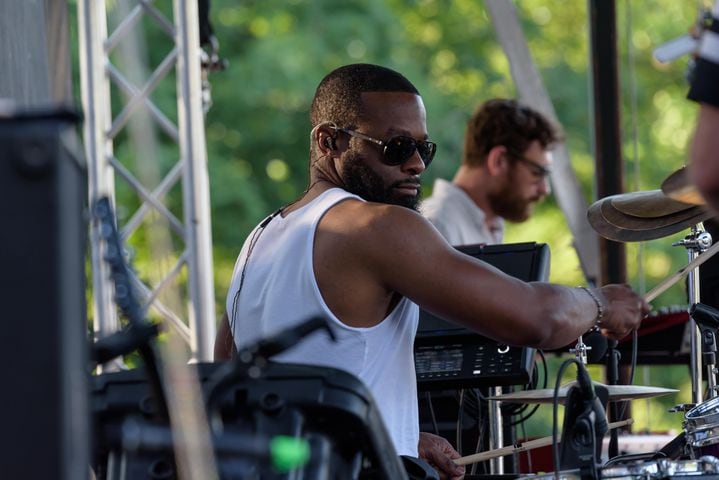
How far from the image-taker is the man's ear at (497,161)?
6270mm

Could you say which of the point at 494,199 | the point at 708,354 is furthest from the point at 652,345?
the point at 494,199

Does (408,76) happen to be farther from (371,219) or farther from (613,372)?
(371,219)

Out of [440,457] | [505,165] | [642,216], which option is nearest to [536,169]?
[505,165]

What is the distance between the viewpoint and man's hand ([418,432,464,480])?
3125 millimetres

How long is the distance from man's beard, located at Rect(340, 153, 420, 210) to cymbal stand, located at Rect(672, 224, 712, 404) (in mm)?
1050

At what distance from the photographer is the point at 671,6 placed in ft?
40.7

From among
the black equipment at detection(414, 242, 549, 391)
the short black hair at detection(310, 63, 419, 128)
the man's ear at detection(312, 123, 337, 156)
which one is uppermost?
the short black hair at detection(310, 63, 419, 128)

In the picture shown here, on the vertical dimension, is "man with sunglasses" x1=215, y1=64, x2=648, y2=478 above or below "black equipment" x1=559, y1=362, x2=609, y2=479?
above

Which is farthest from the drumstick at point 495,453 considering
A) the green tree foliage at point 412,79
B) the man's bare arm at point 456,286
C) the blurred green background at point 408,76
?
the green tree foliage at point 412,79

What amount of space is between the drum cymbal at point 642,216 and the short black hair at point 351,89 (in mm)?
684

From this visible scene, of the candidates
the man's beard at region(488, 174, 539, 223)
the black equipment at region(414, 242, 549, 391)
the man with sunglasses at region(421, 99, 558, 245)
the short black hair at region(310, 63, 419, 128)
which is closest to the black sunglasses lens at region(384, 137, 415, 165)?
the short black hair at region(310, 63, 419, 128)

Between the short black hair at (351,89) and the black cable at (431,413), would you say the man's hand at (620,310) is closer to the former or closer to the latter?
the short black hair at (351,89)

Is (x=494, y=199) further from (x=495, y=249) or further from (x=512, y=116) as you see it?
(x=495, y=249)

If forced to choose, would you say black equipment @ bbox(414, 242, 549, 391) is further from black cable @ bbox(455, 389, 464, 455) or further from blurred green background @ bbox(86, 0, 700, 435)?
blurred green background @ bbox(86, 0, 700, 435)
